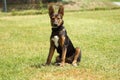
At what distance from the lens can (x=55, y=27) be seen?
28.8 ft

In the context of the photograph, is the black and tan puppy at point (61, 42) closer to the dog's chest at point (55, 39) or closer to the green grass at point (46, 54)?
the dog's chest at point (55, 39)

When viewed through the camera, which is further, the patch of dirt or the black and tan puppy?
the black and tan puppy

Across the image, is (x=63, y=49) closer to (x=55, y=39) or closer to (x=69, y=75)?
(x=55, y=39)

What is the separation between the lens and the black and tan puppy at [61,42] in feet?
28.4

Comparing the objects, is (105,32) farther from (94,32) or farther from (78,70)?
(78,70)

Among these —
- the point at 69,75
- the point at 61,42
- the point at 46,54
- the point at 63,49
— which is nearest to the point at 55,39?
the point at 61,42

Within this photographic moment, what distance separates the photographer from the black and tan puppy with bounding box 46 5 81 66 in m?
8.66

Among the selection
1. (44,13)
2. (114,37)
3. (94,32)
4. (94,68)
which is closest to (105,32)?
(94,32)

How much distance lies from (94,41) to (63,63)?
5292mm

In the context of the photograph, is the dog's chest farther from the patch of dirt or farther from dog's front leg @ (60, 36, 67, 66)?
the patch of dirt

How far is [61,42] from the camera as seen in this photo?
8.92 meters

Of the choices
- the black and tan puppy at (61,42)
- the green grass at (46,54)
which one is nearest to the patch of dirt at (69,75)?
the green grass at (46,54)

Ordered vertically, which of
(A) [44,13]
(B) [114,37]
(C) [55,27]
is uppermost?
(C) [55,27]

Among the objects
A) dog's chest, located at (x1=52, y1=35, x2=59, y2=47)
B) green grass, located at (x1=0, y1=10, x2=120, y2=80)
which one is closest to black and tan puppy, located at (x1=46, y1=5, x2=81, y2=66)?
dog's chest, located at (x1=52, y1=35, x2=59, y2=47)
